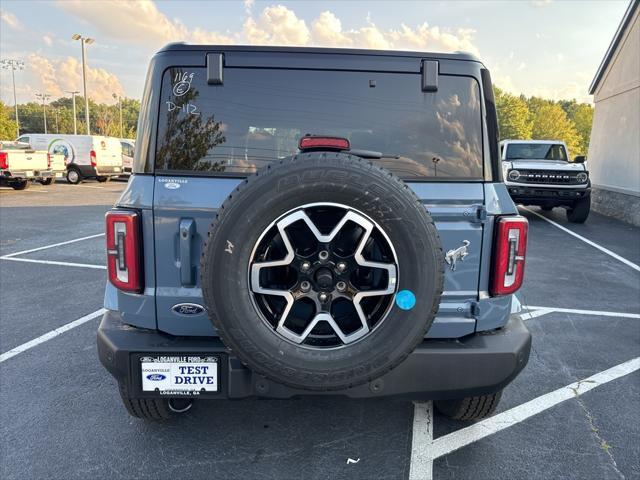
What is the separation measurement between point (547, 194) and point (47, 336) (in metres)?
10.8

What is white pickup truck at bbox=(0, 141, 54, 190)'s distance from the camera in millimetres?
16188

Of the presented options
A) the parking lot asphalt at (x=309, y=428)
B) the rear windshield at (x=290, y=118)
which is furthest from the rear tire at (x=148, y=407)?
the rear windshield at (x=290, y=118)

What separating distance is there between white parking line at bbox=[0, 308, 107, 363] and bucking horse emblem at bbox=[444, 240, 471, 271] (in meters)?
3.17

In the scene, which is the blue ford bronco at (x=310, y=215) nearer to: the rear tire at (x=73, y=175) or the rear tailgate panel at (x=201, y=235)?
the rear tailgate panel at (x=201, y=235)

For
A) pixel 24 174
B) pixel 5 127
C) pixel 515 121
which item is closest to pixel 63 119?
pixel 5 127

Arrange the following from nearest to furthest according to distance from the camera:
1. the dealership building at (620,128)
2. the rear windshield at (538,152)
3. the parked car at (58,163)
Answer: the rear windshield at (538,152) < the dealership building at (620,128) < the parked car at (58,163)

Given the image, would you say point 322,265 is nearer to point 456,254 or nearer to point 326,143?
point 326,143

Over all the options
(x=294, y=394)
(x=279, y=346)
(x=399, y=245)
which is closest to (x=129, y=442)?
(x=294, y=394)

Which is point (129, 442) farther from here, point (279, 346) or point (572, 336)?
point (572, 336)

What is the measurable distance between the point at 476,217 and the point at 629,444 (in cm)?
171

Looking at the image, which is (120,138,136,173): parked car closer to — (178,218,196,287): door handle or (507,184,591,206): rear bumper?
(507,184,591,206): rear bumper

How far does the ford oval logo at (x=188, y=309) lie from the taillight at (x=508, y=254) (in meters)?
1.44

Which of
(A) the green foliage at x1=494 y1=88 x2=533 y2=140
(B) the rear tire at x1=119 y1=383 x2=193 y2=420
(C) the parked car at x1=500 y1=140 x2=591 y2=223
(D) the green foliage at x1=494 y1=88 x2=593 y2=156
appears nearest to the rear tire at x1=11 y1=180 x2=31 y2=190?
(C) the parked car at x1=500 y1=140 x2=591 y2=223

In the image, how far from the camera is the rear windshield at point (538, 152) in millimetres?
12773
